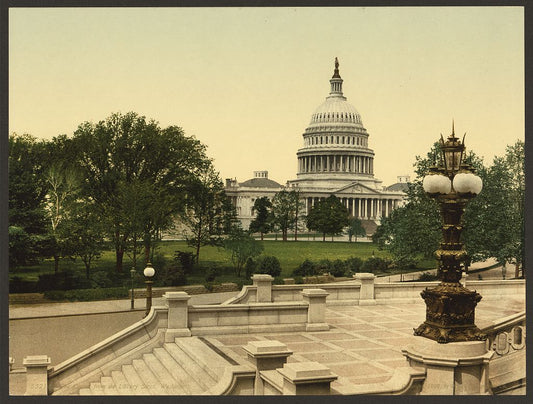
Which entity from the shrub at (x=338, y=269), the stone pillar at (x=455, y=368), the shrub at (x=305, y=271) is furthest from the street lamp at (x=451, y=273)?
the shrub at (x=338, y=269)

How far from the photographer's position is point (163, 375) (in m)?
18.7

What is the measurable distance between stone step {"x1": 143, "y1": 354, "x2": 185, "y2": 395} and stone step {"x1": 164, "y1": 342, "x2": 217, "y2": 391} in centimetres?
46

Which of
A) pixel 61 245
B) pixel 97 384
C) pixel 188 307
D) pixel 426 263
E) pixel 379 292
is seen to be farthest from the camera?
pixel 426 263

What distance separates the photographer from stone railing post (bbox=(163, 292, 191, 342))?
21516 millimetres

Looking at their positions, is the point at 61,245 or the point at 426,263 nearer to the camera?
the point at 61,245

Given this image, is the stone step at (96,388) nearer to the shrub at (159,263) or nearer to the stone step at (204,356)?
the stone step at (204,356)

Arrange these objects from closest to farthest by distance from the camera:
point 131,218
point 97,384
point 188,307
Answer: point 97,384
point 188,307
point 131,218

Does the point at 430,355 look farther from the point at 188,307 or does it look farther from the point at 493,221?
the point at 493,221

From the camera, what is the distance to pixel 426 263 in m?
65.1

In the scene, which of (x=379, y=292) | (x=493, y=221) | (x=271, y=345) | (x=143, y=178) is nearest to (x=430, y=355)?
(x=271, y=345)

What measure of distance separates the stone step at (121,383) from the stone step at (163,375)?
84 centimetres

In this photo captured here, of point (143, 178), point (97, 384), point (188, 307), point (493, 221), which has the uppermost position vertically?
point (143, 178)

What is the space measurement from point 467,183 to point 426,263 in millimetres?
52983

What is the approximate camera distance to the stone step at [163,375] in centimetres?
1717
